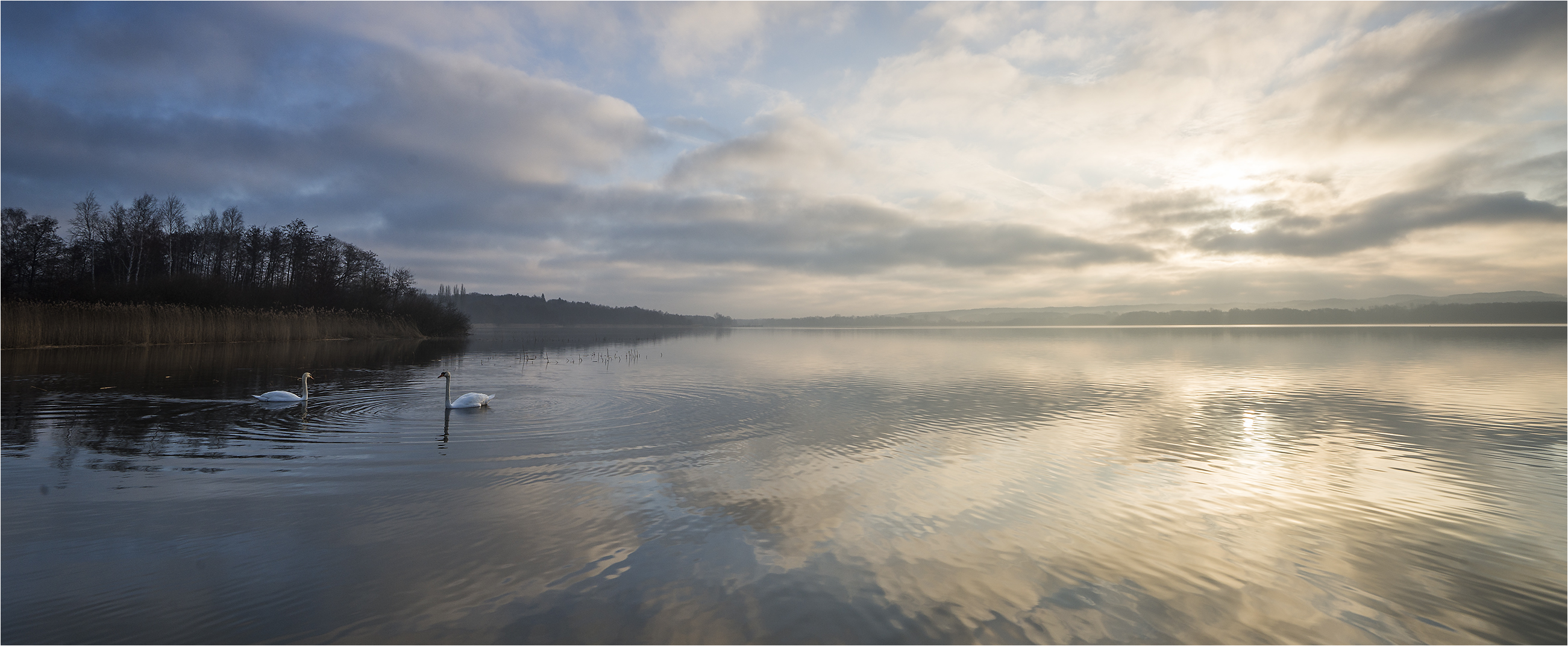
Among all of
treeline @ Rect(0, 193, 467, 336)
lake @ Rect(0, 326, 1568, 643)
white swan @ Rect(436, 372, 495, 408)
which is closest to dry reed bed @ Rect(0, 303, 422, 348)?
treeline @ Rect(0, 193, 467, 336)

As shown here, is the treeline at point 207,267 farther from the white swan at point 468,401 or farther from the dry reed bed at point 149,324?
the white swan at point 468,401

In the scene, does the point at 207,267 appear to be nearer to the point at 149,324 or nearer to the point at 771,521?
the point at 149,324

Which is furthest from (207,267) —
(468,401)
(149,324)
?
(468,401)

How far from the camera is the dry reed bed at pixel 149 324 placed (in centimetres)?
2609

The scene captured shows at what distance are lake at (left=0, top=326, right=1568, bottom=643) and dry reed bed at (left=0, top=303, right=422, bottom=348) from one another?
1685 cm

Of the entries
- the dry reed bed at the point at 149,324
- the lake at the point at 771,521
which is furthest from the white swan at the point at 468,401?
the dry reed bed at the point at 149,324

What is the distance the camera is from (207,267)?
60.9m

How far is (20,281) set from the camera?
4444 centimetres

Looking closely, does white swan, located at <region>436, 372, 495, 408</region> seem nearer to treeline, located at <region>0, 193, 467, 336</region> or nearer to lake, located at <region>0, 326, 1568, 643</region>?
lake, located at <region>0, 326, 1568, 643</region>

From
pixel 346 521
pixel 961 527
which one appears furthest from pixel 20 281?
pixel 961 527

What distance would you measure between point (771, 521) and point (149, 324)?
134 ft

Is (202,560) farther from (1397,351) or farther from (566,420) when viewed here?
(1397,351)

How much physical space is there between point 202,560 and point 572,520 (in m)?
3.07

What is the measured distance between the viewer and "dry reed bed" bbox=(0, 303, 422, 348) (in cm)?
2609
